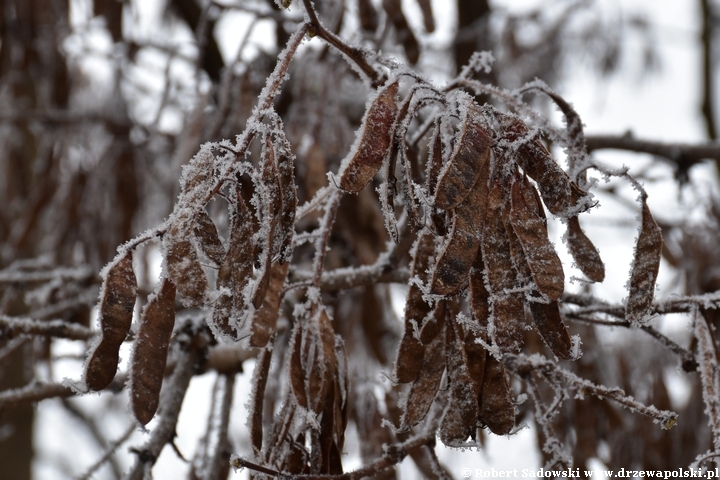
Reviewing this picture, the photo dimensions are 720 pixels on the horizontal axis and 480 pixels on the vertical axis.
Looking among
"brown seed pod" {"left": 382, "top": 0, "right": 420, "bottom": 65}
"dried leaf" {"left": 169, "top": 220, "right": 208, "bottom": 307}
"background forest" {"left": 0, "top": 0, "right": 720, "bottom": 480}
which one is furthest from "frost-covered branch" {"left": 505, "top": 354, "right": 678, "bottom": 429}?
"brown seed pod" {"left": 382, "top": 0, "right": 420, "bottom": 65}

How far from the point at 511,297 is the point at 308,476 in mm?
340

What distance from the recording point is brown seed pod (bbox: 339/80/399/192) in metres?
0.66

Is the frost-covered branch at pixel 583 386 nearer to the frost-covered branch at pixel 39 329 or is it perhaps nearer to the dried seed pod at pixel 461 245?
the dried seed pod at pixel 461 245

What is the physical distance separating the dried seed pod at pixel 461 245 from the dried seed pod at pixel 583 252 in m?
0.14

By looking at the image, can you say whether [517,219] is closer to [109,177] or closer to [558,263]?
[558,263]

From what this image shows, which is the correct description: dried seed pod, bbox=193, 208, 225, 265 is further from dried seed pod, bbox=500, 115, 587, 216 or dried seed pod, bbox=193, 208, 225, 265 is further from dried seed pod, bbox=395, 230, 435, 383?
dried seed pod, bbox=500, 115, 587, 216

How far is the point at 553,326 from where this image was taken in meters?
0.67

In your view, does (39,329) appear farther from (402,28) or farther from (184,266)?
(402,28)

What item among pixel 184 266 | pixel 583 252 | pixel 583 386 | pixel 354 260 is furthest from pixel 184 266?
pixel 354 260

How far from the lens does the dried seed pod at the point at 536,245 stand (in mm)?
634

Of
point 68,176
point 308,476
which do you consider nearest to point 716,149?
point 308,476

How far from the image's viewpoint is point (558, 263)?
25.0 inches

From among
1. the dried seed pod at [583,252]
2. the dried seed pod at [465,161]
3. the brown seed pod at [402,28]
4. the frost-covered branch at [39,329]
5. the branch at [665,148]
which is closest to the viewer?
the dried seed pod at [465,161]

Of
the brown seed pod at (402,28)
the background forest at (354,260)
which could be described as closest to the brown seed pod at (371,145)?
the background forest at (354,260)
